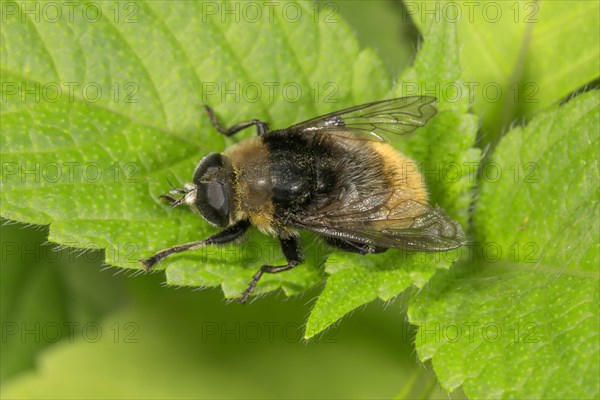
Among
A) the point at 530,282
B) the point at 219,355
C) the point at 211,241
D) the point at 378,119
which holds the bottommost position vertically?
the point at 219,355

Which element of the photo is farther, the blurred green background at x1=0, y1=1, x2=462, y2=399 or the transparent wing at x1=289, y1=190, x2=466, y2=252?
the blurred green background at x1=0, y1=1, x2=462, y2=399

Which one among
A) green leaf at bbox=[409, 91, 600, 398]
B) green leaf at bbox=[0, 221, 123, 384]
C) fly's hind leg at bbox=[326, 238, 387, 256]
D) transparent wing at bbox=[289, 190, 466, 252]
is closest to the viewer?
green leaf at bbox=[409, 91, 600, 398]

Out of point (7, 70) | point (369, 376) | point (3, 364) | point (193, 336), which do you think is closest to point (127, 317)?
point (193, 336)

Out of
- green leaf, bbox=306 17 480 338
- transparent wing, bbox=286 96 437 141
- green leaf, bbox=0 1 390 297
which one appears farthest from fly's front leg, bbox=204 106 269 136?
green leaf, bbox=306 17 480 338

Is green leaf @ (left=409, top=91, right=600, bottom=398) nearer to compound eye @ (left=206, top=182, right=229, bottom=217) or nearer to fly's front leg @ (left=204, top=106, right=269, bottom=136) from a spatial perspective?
compound eye @ (left=206, top=182, right=229, bottom=217)

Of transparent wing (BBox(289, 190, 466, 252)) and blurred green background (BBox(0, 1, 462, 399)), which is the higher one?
transparent wing (BBox(289, 190, 466, 252))

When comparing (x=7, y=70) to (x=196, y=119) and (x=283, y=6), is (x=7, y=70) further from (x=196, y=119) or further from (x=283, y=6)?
(x=283, y=6)

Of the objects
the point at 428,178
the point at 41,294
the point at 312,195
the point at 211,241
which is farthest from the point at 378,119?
the point at 41,294

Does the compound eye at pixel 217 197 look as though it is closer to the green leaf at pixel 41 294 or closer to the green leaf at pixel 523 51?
the green leaf at pixel 523 51

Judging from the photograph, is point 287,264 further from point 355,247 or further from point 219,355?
point 219,355
